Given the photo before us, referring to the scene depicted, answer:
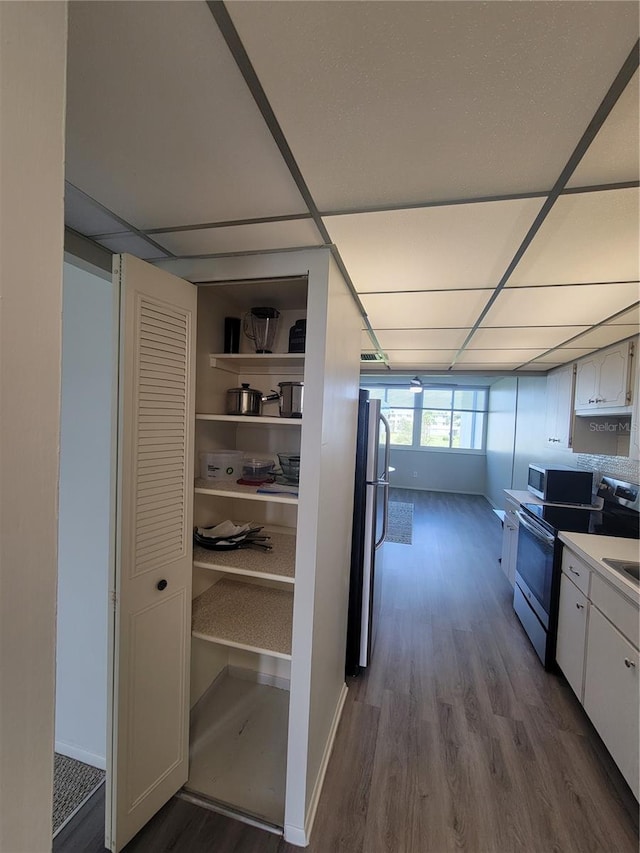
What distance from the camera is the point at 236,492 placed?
153cm

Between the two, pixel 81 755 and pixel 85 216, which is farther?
pixel 81 755

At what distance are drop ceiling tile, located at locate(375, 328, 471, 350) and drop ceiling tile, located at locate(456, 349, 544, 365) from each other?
0.31 metres

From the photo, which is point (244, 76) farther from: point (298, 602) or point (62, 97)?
point (298, 602)

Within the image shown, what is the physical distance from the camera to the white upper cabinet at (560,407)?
11.2 feet

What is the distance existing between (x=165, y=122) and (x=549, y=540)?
3.04 meters

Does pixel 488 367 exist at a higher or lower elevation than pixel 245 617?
higher

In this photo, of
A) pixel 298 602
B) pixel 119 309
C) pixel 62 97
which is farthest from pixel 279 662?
pixel 62 97

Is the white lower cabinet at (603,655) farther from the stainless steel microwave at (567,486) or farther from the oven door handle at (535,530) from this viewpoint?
the stainless steel microwave at (567,486)

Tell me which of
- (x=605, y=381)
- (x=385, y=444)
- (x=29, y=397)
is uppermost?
(x=605, y=381)

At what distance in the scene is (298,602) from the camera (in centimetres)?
141

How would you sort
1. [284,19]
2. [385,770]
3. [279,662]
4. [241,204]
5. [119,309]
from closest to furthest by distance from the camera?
[284,19] < [241,204] < [119,309] < [385,770] < [279,662]

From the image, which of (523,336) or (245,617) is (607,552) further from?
(245,617)

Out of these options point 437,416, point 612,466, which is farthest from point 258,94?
point 437,416

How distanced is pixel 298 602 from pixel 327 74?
156 cm
